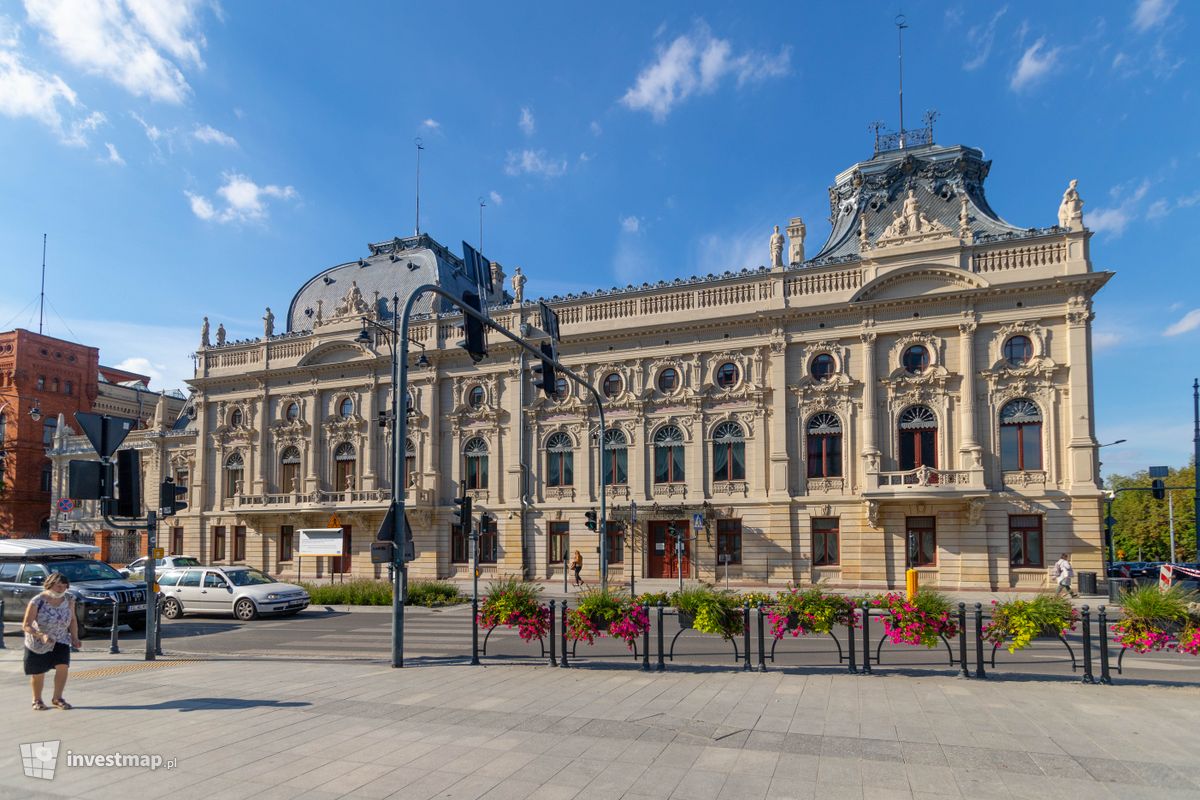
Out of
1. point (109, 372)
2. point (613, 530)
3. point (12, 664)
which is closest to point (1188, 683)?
point (12, 664)

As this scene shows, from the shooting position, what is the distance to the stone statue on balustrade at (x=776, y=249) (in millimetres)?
32656

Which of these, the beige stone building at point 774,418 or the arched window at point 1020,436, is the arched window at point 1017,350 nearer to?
the beige stone building at point 774,418

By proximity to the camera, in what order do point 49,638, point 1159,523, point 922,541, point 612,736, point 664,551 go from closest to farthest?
point 612,736
point 49,638
point 922,541
point 664,551
point 1159,523

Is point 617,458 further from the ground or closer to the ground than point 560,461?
further from the ground

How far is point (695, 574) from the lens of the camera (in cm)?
3256

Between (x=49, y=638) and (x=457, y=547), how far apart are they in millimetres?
28170

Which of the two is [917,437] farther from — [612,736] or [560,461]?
[612,736]

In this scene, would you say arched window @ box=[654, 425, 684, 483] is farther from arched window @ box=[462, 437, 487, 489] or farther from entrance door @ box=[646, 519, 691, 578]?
arched window @ box=[462, 437, 487, 489]

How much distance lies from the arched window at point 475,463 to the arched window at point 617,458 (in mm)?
6315

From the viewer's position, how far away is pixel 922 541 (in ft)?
97.5

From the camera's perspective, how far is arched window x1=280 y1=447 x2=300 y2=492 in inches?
1655

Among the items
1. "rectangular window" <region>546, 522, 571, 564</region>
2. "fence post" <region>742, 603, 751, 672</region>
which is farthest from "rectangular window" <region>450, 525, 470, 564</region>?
"fence post" <region>742, 603, 751, 672</region>

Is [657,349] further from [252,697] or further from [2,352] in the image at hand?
[2,352]

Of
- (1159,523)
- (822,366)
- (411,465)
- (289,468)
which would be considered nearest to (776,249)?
(822,366)
